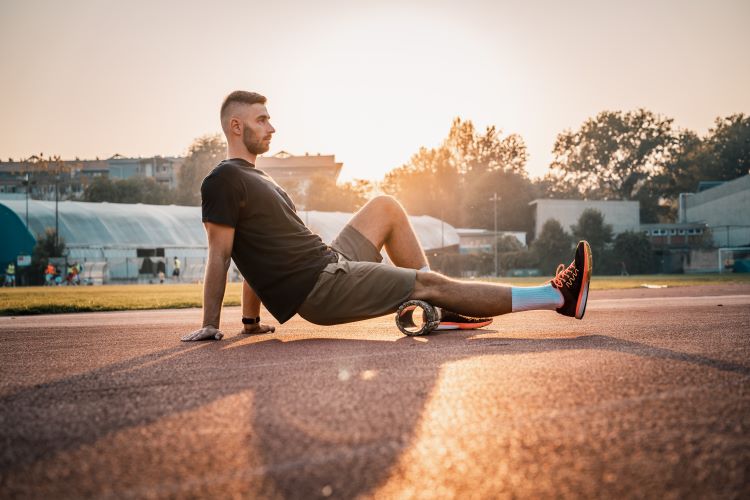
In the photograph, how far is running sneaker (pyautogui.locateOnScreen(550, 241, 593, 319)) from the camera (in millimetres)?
4199

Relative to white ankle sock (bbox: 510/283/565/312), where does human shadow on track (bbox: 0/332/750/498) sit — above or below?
below

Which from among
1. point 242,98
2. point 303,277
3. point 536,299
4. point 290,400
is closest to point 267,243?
point 303,277

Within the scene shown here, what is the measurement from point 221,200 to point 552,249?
45540mm

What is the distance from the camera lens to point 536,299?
166 inches

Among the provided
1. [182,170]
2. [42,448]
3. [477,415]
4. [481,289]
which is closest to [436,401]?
[477,415]

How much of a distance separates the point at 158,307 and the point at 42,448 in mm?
9667

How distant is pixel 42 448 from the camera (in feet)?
5.41

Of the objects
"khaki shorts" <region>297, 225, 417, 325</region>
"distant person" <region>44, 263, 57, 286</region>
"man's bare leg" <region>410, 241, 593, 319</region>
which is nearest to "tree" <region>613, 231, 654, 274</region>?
"distant person" <region>44, 263, 57, 286</region>

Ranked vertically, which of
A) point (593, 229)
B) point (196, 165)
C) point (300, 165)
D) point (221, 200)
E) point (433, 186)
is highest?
point (300, 165)

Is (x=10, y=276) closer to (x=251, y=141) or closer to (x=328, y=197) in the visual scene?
(x=251, y=141)

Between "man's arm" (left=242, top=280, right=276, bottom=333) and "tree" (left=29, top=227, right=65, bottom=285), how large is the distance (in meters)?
34.0

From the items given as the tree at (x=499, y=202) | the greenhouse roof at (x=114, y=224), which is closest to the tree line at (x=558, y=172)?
the tree at (x=499, y=202)

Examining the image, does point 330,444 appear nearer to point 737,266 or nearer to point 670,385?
point 670,385

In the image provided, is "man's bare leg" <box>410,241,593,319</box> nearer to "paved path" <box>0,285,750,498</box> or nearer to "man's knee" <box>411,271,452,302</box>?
"man's knee" <box>411,271,452,302</box>
